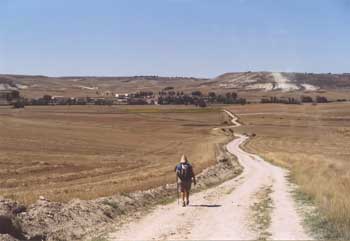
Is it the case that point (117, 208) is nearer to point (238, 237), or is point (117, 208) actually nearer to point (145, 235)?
point (145, 235)

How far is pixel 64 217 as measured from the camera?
19703 millimetres

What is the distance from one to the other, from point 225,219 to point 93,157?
44116mm

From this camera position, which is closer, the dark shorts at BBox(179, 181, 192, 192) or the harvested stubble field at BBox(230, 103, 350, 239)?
the harvested stubble field at BBox(230, 103, 350, 239)

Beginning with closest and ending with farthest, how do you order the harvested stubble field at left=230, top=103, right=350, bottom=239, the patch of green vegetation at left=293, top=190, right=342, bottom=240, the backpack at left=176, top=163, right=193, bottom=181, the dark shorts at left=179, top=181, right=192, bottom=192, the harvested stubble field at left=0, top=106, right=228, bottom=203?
the patch of green vegetation at left=293, top=190, right=342, bottom=240 < the harvested stubble field at left=230, top=103, right=350, bottom=239 < the dark shorts at left=179, top=181, right=192, bottom=192 < the backpack at left=176, top=163, right=193, bottom=181 < the harvested stubble field at left=0, top=106, right=228, bottom=203

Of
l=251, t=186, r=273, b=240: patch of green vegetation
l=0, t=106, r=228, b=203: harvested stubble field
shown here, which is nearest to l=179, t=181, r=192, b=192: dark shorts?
l=251, t=186, r=273, b=240: patch of green vegetation

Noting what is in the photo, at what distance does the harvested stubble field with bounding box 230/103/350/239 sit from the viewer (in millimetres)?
21345

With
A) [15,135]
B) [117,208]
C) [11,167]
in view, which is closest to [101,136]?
[15,135]

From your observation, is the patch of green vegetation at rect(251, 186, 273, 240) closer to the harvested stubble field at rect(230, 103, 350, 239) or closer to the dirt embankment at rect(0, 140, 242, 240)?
the harvested stubble field at rect(230, 103, 350, 239)

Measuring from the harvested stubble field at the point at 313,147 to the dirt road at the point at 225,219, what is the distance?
1286mm

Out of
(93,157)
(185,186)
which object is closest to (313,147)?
(93,157)

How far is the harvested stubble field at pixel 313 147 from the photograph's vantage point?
21345 millimetres

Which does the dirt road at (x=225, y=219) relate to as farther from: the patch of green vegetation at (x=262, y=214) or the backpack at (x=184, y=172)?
the backpack at (x=184, y=172)

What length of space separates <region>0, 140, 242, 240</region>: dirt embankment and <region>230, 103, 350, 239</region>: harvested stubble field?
701 centimetres

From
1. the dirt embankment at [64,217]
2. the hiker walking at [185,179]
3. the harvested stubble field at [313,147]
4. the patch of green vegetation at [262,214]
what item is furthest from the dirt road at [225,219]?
the harvested stubble field at [313,147]
